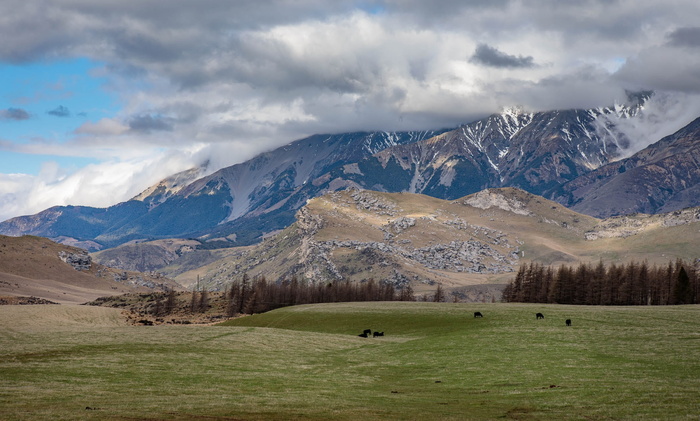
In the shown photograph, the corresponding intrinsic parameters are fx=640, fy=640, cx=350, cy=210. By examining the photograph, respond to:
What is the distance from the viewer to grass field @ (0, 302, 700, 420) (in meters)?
41.5

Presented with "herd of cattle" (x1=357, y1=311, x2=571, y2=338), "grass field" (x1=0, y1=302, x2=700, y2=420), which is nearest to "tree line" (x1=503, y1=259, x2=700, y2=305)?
"grass field" (x1=0, y1=302, x2=700, y2=420)

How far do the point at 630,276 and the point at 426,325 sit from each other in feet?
324

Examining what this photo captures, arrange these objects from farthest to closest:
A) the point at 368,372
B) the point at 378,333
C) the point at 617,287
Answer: the point at 617,287 < the point at 378,333 < the point at 368,372

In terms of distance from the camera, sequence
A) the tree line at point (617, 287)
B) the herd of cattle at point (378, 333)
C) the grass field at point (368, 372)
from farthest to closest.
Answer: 1. the tree line at point (617, 287)
2. the herd of cattle at point (378, 333)
3. the grass field at point (368, 372)

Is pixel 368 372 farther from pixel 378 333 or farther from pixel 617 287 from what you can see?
pixel 617 287

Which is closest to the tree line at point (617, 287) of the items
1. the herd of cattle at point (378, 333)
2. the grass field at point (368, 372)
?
the grass field at point (368, 372)

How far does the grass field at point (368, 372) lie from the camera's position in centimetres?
4150

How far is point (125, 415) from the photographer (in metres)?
38.3

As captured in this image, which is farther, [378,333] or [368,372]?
[378,333]

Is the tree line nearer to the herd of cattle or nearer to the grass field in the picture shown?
the grass field

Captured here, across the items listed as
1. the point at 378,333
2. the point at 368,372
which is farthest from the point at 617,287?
the point at 368,372

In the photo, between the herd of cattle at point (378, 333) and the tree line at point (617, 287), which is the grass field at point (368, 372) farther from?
the tree line at point (617, 287)

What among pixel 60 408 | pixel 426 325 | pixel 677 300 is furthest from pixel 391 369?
pixel 677 300

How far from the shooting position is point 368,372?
2530 inches
